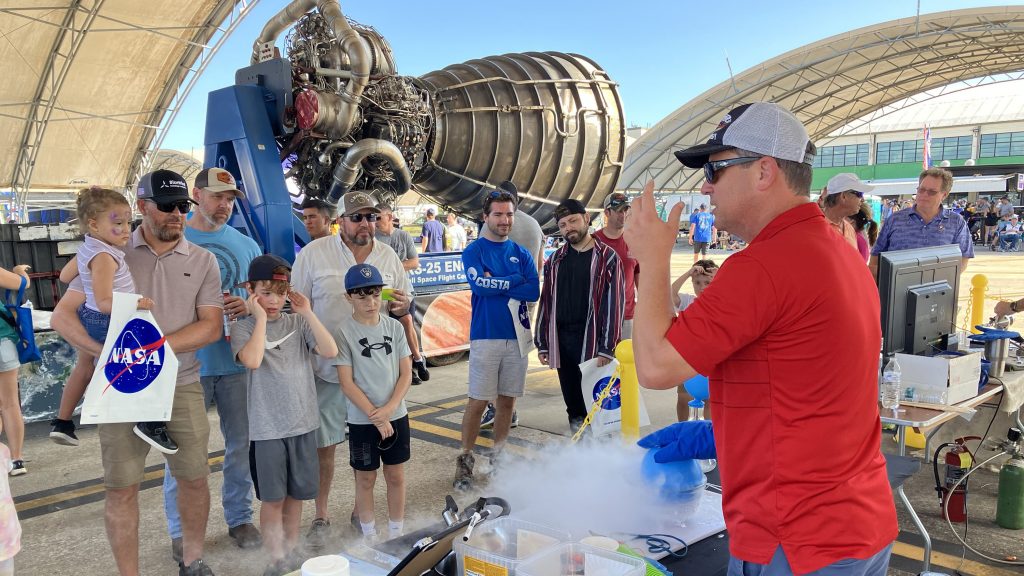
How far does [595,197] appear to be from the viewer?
10.0 metres

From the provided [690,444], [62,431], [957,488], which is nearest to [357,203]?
[62,431]

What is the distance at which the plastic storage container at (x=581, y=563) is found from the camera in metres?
1.55

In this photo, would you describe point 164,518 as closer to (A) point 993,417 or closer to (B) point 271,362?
(B) point 271,362

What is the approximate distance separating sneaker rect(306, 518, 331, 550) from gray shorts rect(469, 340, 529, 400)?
131 centimetres

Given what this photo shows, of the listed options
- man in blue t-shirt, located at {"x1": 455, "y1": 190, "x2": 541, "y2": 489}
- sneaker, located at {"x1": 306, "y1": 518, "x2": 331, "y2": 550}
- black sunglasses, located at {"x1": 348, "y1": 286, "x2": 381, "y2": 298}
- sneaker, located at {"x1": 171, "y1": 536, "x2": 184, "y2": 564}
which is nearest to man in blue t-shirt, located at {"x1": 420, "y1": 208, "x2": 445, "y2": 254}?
man in blue t-shirt, located at {"x1": 455, "y1": 190, "x2": 541, "y2": 489}

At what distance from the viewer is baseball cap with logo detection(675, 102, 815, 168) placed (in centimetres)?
148

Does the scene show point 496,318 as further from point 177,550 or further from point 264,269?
point 177,550

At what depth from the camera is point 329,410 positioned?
12.7 feet

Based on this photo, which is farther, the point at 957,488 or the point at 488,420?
the point at 488,420

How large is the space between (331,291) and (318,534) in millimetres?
1376

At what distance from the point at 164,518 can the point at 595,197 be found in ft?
23.8

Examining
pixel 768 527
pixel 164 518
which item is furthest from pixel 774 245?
pixel 164 518

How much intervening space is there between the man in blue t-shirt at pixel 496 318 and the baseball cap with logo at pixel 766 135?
128 inches

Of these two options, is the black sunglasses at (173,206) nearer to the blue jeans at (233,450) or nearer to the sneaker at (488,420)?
the blue jeans at (233,450)
